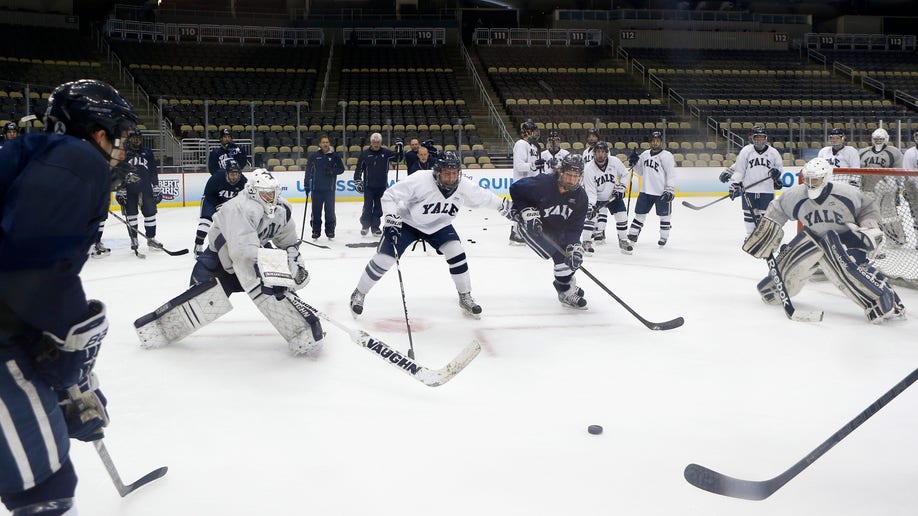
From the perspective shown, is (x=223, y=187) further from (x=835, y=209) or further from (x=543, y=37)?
(x=543, y=37)

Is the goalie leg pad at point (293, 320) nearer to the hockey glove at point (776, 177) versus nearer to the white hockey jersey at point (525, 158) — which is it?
the white hockey jersey at point (525, 158)

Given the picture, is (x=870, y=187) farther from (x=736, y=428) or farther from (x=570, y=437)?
(x=570, y=437)

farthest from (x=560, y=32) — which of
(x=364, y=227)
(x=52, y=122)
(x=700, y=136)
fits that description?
(x=52, y=122)

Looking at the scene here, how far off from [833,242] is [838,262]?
126mm

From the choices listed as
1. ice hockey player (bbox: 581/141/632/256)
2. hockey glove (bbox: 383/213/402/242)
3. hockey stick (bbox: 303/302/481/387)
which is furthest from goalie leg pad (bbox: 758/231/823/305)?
ice hockey player (bbox: 581/141/632/256)

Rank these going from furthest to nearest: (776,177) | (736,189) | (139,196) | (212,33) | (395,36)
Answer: (395,36) < (212,33) < (736,189) < (776,177) < (139,196)

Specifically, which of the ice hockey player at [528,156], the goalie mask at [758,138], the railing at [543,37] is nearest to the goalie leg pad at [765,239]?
the goalie mask at [758,138]

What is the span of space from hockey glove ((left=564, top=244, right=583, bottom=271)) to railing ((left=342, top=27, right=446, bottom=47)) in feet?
58.5

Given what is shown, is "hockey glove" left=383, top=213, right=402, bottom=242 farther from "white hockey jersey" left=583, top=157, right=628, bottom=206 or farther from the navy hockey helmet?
"white hockey jersey" left=583, top=157, right=628, bottom=206

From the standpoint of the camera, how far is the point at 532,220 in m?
4.71

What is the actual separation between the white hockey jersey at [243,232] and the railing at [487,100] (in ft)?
38.5

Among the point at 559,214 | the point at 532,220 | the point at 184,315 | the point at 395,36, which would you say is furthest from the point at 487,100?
the point at 184,315

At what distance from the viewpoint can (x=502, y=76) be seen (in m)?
19.5

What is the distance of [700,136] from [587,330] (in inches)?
520
